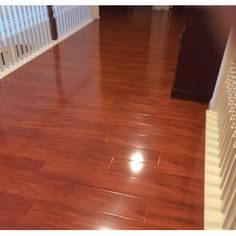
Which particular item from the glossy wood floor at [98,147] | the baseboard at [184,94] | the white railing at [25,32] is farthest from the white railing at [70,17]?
the baseboard at [184,94]

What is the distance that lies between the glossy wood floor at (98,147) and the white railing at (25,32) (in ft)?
0.54

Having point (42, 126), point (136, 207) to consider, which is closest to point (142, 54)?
→ point (42, 126)

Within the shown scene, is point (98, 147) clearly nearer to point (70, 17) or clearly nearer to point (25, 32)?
point (25, 32)

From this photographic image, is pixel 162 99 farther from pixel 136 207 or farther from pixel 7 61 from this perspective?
pixel 7 61

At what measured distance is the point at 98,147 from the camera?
1925 mm

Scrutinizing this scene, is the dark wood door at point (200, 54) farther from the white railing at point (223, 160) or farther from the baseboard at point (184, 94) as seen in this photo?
the white railing at point (223, 160)

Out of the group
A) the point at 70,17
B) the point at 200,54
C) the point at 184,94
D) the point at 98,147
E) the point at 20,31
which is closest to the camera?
the point at 98,147

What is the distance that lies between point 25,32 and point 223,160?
9.05 feet

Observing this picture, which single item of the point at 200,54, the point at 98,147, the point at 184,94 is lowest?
the point at 98,147

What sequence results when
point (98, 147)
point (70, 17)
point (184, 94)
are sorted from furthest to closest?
1. point (70, 17)
2. point (184, 94)
3. point (98, 147)

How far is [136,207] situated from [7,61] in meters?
2.39

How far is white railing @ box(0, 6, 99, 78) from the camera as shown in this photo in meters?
2.90

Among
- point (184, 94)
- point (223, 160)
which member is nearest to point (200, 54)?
point (184, 94)

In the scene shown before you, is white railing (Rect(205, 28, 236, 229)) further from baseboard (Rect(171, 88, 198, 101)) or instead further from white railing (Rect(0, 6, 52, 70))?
white railing (Rect(0, 6, 52, 70))
